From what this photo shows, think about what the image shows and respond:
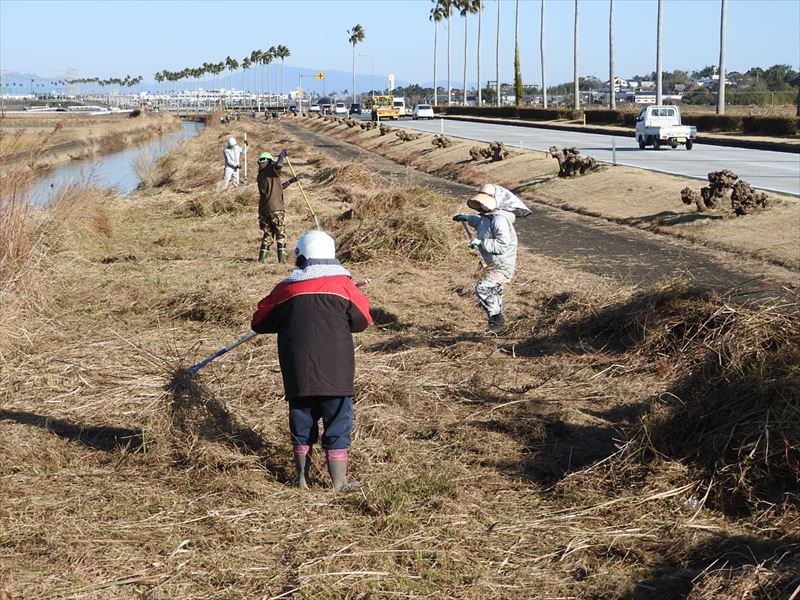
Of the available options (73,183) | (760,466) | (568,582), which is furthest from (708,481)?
(73,183)

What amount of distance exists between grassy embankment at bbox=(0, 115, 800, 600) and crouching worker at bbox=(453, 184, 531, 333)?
0.34m

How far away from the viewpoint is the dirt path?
12961 millimetres

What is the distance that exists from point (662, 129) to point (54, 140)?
19.5 meters

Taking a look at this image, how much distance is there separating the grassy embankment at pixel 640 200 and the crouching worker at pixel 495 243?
5.69 meters

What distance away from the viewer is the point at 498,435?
6793mm

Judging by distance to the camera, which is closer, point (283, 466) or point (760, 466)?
point (760, 466)

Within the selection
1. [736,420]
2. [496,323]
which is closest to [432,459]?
[736,420]

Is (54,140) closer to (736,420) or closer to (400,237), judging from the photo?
(400,237)

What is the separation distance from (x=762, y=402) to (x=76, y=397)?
4.68m

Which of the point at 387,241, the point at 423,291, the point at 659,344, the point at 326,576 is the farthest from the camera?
the point at 387,241

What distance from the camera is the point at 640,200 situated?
68.6ft

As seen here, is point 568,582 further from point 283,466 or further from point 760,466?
point 283,466

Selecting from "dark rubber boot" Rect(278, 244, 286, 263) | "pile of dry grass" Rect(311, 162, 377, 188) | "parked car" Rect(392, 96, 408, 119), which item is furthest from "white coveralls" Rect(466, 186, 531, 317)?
"parked car" Rect(392, 96, 408, 119)

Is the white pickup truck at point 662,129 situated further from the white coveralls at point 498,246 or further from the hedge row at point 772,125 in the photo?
the white coveralls at point 498,246
